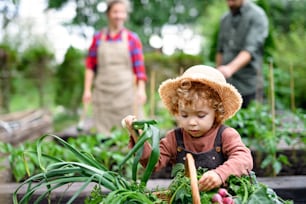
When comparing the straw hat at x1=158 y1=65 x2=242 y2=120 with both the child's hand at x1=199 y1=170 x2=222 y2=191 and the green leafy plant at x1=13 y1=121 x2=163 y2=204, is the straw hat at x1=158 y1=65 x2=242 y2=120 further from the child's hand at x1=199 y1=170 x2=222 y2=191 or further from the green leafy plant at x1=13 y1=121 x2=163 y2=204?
the child's hand at x1=199 y1=170 x2=222 y2=191

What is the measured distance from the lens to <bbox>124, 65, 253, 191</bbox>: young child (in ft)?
7.00

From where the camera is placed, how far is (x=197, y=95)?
215cm

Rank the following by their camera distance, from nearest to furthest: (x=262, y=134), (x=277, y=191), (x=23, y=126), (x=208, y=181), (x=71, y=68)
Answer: (x=208, y=181)
(x=277, y=191)
(x=262, y=134)
(x=23, y=126)
(x=71, y=68)

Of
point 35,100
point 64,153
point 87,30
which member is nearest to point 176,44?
point 87,30

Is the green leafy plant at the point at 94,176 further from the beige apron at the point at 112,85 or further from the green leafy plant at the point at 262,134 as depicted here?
the beige apron at the point at 112,85

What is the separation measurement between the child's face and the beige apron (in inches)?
135

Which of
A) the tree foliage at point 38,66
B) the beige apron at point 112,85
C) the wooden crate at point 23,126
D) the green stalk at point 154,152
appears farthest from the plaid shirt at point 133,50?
the tree foliage at point 38,66

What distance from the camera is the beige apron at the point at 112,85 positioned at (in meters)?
5.58

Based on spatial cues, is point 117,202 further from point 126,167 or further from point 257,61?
point 257,61

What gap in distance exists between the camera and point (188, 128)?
2176mm

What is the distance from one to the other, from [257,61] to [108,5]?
5.22 ft

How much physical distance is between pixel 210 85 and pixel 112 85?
12.1 feet

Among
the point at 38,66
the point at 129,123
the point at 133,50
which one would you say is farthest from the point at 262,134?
the point at 38,66

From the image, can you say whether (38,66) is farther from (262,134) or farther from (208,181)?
(208,181)
